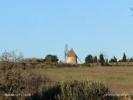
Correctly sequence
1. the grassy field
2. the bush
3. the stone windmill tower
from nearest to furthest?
the bush → the grassy field → the stone windmill tower

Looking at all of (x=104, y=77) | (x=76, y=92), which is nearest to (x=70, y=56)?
(x=104, y=77)

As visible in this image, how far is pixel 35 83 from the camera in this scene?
27.7 m

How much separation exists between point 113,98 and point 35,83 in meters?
6.23

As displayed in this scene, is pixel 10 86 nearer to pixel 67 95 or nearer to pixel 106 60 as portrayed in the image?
pixel 67 95

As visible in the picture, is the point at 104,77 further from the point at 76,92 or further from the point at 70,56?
the point at 70,56

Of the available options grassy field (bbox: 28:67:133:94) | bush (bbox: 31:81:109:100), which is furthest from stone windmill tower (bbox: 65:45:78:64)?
bush (bbox: 31:81:109:100)

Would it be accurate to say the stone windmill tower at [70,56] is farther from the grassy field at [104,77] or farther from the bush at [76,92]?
the bush at [76,92]

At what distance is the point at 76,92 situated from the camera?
68.5 ft

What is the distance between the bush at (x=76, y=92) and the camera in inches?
818

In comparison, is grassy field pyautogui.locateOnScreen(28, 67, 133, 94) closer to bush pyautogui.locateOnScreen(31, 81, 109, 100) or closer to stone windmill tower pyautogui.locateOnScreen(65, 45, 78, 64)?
bush pyautogui.locateOnScreen(31, 81, 109, 100)

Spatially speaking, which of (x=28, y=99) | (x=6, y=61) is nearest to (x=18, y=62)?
(x=6, y=61)

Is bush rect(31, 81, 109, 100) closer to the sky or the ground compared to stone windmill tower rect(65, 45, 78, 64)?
closer to the ground

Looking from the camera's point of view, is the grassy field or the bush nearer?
the bush

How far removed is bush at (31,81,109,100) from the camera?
20766 mm
